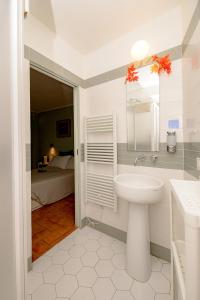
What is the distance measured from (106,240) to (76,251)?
1.23 feet

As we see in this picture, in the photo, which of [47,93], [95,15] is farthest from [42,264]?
[47,93]

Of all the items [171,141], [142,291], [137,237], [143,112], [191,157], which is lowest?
[142,291]

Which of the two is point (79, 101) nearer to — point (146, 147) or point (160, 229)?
point (146, 147)

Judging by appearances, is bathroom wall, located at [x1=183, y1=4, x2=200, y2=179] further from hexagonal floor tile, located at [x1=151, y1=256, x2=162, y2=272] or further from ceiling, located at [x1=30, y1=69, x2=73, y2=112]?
ceiling, located at [x1=30, y1=69, x2=73, y2=112]

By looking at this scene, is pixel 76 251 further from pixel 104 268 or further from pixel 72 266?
pixel 104 268

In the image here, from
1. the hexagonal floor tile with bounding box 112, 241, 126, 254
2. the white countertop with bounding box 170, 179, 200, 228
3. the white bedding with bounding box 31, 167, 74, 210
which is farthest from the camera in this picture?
the white bedding with bounding box 31, 167, 74, 210

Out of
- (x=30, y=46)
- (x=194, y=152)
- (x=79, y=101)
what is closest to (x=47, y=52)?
(x=30, y=46)

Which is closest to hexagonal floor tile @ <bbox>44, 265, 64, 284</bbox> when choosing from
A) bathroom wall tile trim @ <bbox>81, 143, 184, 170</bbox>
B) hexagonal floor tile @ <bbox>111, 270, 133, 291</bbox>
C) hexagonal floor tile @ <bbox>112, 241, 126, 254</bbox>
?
hexagonal floor tile @ <bbox>111, 270, 133, 291</bbox>

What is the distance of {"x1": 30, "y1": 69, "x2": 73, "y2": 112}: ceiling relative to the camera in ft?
9.45

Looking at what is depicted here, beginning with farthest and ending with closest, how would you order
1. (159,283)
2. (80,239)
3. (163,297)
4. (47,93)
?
(47,93) → (80,239) → (159,283) → (163,297)

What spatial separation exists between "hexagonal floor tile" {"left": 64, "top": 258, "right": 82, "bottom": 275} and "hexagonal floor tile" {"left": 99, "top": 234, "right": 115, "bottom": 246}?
352 mm

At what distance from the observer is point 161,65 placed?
149 centimetres

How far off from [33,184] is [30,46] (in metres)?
2.00

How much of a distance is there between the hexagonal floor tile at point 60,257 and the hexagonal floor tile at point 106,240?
410mm
